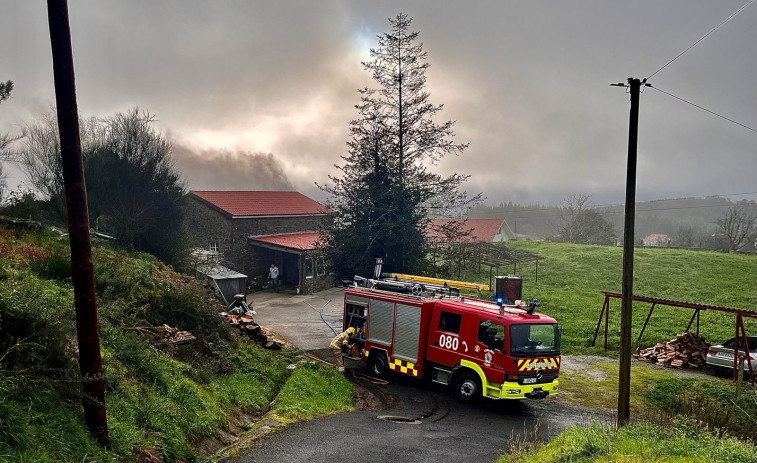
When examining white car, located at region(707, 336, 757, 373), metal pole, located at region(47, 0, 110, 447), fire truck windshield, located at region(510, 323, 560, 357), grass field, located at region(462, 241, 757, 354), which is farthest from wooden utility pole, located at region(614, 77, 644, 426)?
grass field, located at region(462, 241, 757, 354)

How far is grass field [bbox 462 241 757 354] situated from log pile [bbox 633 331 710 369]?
1013 millimetres

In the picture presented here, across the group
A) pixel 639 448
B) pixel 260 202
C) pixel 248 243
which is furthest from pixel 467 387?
pixel 260 202

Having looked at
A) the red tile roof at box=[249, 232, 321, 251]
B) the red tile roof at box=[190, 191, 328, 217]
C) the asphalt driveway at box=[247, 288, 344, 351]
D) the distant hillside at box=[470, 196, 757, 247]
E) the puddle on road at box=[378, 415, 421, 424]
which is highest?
the distant hillside at box=[470, 196, 757, 247]

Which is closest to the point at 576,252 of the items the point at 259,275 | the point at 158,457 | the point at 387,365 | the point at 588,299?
the point at 588,299

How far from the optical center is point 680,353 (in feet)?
57.1

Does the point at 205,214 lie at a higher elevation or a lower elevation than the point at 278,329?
higher

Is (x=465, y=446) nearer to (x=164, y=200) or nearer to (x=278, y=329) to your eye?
(x=278, y=329)

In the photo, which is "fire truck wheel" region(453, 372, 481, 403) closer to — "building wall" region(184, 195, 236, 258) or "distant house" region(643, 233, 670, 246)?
"building wall" region(184, 195, 236, 258)

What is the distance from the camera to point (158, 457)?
6906mm

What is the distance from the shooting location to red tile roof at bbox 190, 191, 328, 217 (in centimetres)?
3481

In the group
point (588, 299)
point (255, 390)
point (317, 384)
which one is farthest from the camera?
point (588, 299)

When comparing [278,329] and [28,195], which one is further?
[278,329]

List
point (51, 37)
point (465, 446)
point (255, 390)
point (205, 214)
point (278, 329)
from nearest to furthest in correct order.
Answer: point (51, 37) → point (465, 446) → point (255, 390) → point (278, 329) → point (205, 214)

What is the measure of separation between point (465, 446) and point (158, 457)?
5.41 metres
